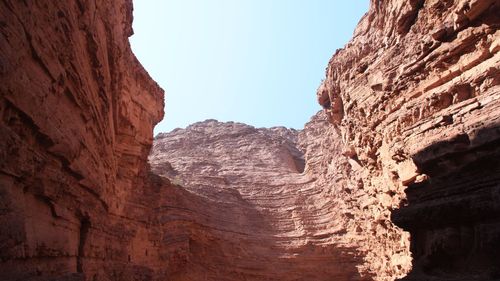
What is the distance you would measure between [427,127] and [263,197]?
2289cm

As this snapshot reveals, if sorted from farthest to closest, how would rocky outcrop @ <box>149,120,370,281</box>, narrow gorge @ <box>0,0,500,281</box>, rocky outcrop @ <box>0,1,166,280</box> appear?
rocky outcrop @ <box>149,120,370,281</box> < narrow gorge @ <box>0,0,500,281</box> < rocky outcrop @ <box>0,1,166,280</box>

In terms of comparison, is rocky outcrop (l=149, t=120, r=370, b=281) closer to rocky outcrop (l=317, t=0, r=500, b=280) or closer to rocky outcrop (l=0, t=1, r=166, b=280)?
rocky outcrop (l=317, t=0, r=500, b=280)

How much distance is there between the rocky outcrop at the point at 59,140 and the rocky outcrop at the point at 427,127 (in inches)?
222

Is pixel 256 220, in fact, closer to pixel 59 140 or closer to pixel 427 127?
pixel 427 127

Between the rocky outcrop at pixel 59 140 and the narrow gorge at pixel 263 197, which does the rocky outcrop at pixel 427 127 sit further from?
the rocky outcrop at pixel 59 140

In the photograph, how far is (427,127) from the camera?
12.0m

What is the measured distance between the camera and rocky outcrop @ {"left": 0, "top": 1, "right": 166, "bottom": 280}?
5.28 meters

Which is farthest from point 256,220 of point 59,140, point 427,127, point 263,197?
point 59,140

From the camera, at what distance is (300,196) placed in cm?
3322

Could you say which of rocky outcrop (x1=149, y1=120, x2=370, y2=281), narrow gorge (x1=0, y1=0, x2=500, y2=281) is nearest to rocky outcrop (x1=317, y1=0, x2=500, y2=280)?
narrow gorge (x1=0, y1=0, x2=500, y2=281)

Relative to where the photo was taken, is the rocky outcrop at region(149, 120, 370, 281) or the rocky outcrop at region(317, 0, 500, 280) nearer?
the rocky outcrop at region(317, 0, 500, 280)

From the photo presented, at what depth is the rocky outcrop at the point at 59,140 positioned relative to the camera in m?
5.28

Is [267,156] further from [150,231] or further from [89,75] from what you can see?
[89,75]

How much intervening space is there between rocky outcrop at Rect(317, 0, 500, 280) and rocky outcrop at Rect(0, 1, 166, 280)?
5.63 metres
